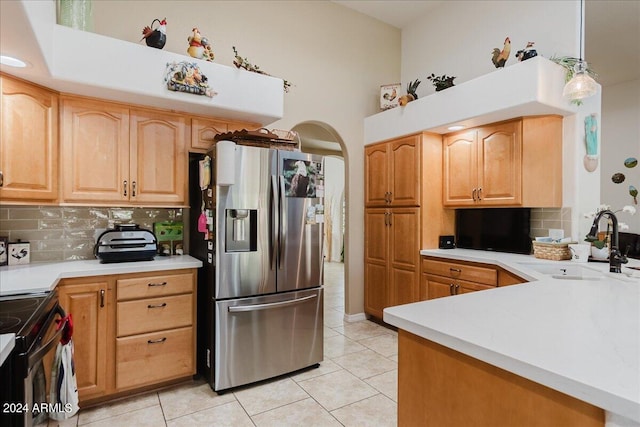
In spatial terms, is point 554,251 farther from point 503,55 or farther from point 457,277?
point 503,55

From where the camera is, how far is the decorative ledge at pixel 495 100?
2.63 meters

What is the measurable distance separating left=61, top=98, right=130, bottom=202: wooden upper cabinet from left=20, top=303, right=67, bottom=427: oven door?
1.04 metres

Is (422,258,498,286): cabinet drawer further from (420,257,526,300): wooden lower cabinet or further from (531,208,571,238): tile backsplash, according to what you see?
(531,208,571,238): tile backsplash

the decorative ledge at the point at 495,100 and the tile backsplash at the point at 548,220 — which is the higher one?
the decorative ledge at the point at 495,100

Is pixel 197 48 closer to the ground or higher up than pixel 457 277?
higher up

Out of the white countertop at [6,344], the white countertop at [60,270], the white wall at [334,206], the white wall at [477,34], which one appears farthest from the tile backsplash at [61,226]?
the white wall at [334,206]

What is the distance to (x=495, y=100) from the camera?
112 inches

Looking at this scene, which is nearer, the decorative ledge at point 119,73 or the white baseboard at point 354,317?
the decorative ledge at point 119,73

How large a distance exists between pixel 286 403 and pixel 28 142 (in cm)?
240

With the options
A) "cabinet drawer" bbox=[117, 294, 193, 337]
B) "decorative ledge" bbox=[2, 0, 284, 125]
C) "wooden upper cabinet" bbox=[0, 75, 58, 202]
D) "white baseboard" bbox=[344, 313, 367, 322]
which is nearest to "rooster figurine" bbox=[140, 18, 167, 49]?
"decorative ledge" bbox=[2, 0, 284, 125]

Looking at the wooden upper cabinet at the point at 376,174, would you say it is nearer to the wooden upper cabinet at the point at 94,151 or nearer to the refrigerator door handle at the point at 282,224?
the refrigerator door handle at the point at 282,224

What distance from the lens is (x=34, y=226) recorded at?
8.35ft

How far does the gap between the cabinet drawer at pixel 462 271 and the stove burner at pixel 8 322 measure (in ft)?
9.82

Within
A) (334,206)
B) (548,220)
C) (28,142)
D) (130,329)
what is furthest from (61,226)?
(334,206)
